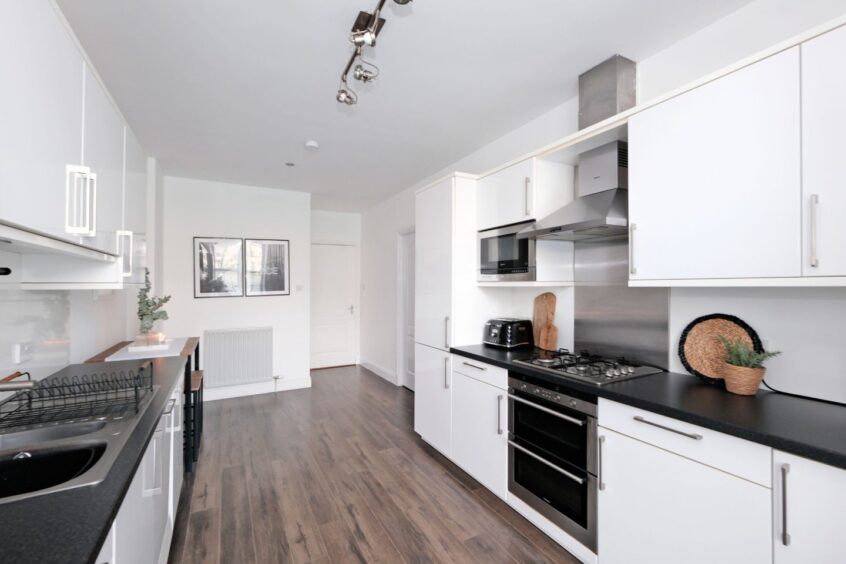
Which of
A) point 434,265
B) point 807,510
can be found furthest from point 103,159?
point 807,510

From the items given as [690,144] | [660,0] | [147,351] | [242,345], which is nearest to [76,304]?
[147,351]

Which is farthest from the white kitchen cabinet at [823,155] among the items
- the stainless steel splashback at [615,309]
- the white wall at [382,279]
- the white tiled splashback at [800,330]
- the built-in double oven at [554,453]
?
the white wall at [382,279]

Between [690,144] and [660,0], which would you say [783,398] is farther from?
[660,0]

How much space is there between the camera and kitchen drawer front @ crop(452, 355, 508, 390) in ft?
7.54

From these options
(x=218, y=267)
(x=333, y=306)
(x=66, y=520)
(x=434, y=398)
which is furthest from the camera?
(x=333, y=306)

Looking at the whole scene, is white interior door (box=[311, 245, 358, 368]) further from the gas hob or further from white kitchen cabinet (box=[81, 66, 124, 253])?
the gas hob

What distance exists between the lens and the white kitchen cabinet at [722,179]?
1.33m

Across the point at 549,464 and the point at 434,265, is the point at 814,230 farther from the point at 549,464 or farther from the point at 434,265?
the point at 434,265

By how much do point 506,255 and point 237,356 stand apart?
368 cm

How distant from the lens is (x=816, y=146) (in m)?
1.26

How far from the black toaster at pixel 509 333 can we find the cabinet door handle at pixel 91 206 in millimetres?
2352

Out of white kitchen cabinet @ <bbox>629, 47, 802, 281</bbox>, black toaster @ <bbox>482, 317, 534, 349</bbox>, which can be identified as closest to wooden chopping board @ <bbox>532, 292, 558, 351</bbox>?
black toaster @ <bbox>482, 317, 534, 349</bbox>

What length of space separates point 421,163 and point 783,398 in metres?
3.33

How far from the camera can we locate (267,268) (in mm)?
4793
